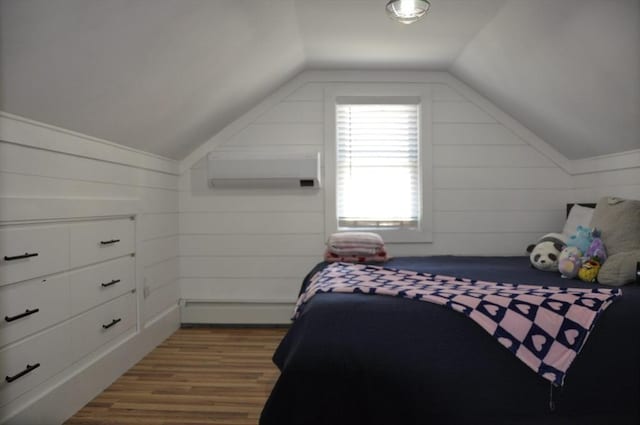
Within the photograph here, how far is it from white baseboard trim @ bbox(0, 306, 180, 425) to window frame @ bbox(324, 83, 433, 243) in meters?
1.66

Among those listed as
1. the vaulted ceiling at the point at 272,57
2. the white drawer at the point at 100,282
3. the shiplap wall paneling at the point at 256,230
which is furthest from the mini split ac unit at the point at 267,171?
the white drawer at the point at 100,282

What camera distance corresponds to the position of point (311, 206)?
379 centimetres

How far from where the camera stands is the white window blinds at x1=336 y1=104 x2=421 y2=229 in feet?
12.5

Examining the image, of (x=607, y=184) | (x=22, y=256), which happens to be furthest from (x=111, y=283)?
(x=607, y=184)

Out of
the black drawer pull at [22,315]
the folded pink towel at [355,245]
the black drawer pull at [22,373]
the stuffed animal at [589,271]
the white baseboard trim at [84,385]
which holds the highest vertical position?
the folded pink towel at [355,245]

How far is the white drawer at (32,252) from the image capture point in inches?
69.5

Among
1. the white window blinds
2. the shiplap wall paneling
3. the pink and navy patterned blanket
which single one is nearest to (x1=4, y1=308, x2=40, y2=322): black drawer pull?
the pink and navy patterned blanket

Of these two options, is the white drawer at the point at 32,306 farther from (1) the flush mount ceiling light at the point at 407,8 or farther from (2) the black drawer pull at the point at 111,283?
(1) the flush mount ceiling light at the point at 407,8

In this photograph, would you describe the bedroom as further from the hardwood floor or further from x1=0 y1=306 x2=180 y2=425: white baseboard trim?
the hardwood floor

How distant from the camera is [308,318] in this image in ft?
6.10

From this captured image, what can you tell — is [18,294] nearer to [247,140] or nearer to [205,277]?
[205,277]

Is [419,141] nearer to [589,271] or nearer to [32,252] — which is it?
[589,271]

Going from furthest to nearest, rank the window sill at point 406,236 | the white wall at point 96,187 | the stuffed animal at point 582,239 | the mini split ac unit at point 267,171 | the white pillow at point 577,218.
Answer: the window sill at point 406,236 < the mini split ac unit at point 267,171 < the white pillow at point 577,218 < the stuffed animal at point 582,239 < the white wall at point 96,187

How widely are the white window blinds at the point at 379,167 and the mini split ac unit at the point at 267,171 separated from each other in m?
0.31
